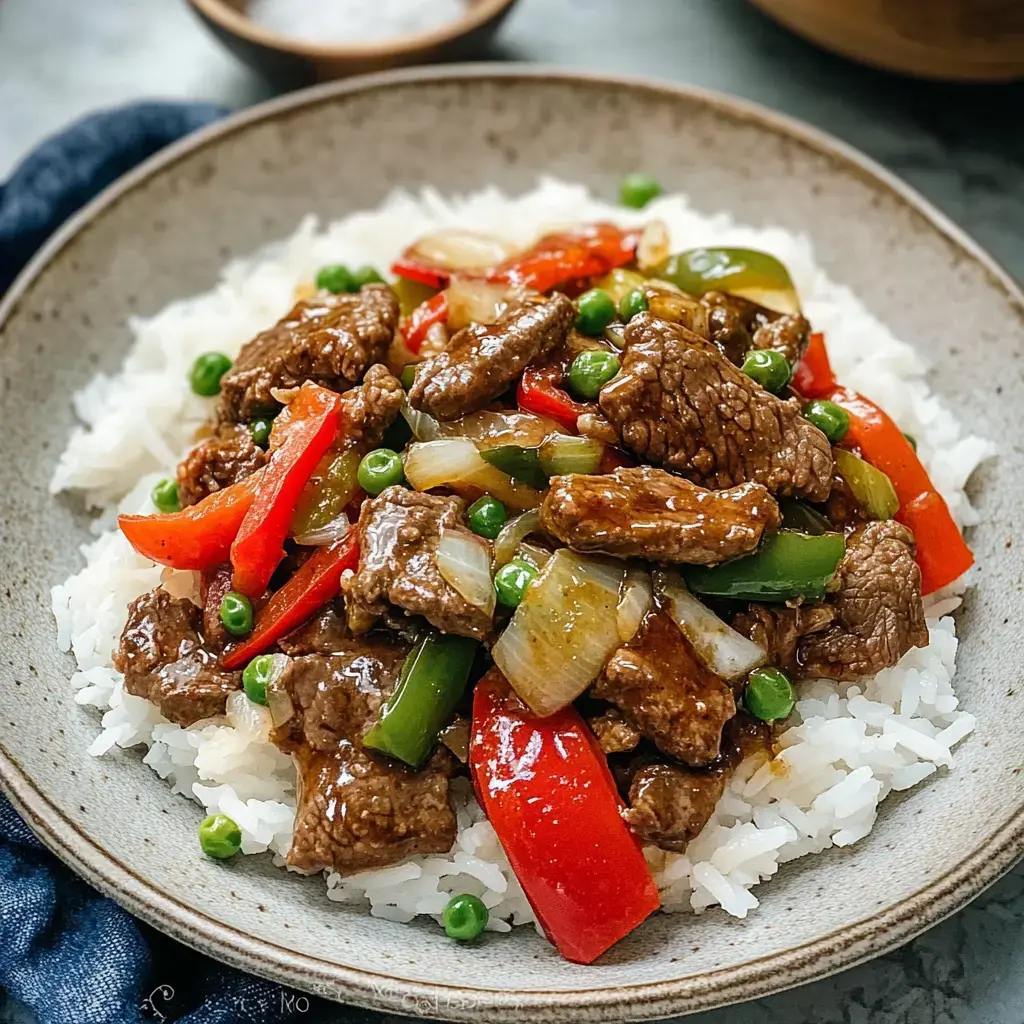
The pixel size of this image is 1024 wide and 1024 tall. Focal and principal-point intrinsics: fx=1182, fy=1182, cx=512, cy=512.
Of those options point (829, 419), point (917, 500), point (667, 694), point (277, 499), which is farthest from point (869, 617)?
point (277, 499)

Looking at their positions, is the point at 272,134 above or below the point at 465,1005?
above

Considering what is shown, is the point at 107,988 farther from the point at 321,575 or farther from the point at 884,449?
the point at 884,449

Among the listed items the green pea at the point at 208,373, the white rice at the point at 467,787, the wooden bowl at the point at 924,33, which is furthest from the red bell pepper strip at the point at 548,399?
the wooden bowl at the point at 924,33

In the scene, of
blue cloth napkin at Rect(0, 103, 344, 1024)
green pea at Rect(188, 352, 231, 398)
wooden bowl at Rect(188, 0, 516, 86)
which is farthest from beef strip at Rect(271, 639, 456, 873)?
wooden bowl at Rect(188, 0, 516, 86)

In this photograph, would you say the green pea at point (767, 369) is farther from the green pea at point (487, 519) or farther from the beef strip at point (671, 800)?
the beef strip at point (671, 800)

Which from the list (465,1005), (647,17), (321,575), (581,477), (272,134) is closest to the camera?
(465,1005)

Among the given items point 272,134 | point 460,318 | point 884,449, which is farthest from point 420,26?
point 884,449

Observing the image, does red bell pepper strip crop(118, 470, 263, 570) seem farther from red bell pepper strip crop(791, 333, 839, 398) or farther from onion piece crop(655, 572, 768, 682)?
red bell pepper strip crop(791, 333, 839, 398)
